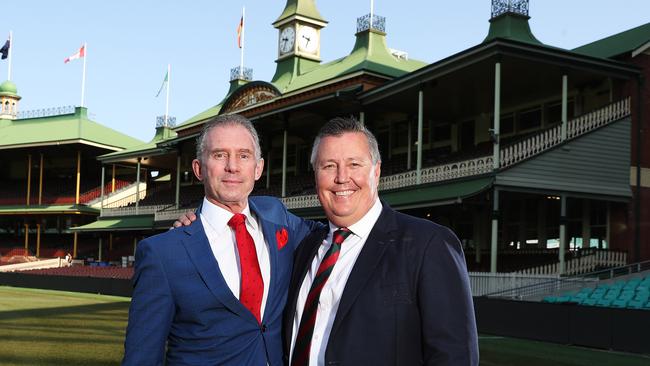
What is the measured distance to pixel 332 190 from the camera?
3.38 m

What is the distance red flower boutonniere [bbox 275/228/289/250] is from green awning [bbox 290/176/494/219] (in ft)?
55.3

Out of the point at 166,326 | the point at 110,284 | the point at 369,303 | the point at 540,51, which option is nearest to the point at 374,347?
the point at 369,303

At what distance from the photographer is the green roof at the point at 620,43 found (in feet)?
75.7

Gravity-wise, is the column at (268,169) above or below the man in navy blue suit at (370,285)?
above

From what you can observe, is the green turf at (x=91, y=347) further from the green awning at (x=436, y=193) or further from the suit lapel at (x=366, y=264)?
the suit lapel at (x=366, y=264)

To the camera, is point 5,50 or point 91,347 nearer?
point 91,347

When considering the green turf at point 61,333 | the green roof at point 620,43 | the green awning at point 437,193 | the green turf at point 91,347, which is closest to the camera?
the green turf at point 61,333

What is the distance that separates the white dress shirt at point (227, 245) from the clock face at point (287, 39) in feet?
125

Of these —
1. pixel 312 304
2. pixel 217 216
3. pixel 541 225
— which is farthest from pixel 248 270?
pixel 541 225

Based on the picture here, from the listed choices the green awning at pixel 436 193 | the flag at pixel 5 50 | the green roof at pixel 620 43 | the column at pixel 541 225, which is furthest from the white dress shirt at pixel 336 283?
the flag at pixel 5 50

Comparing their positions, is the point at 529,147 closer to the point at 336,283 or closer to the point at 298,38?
the point at 336,283

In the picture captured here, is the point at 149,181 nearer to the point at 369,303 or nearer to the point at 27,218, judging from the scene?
the point at 27,218

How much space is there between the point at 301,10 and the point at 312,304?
39.9 metres

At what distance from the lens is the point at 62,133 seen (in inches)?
2031
